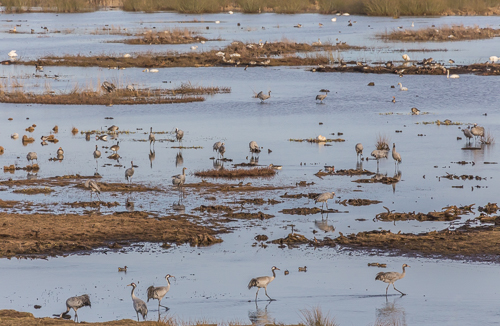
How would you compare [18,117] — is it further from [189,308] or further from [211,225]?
[189,308]

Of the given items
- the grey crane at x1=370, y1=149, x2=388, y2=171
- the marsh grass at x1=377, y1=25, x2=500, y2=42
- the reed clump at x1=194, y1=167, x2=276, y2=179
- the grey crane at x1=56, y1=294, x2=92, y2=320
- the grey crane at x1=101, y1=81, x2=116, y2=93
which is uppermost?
the marsh grass at x1=377, y1=25, x2=500, y2=42

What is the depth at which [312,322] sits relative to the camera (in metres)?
13.6

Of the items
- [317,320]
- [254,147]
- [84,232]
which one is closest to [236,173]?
[254,147]

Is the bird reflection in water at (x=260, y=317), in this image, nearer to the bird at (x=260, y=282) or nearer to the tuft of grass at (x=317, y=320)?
the bird at (x=260, y=282)

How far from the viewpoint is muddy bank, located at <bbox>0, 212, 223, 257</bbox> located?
2006 cm

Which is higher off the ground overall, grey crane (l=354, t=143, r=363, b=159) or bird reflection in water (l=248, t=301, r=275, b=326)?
grey crane (l=354, t=143, r=363, b=159)

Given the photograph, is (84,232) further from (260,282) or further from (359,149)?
(359,149)

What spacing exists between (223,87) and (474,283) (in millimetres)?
40807

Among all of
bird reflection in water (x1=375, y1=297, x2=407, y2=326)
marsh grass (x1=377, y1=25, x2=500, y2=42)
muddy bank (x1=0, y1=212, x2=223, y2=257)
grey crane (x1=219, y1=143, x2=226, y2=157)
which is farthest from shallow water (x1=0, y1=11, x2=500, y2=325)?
marsh grass (x1=377, y1=25, x2=500, y2=42)

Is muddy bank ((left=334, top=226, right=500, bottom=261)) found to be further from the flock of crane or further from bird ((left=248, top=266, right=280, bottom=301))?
bird ((left=248, top=266, right=280, bottom=301))

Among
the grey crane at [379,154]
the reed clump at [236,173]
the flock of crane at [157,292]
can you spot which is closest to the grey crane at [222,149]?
the reed clump at [236,173]

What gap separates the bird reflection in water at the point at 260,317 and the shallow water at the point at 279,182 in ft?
0.22

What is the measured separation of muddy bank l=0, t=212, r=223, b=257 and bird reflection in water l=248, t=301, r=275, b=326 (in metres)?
4.88

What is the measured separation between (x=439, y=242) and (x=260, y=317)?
6894 millimetres
